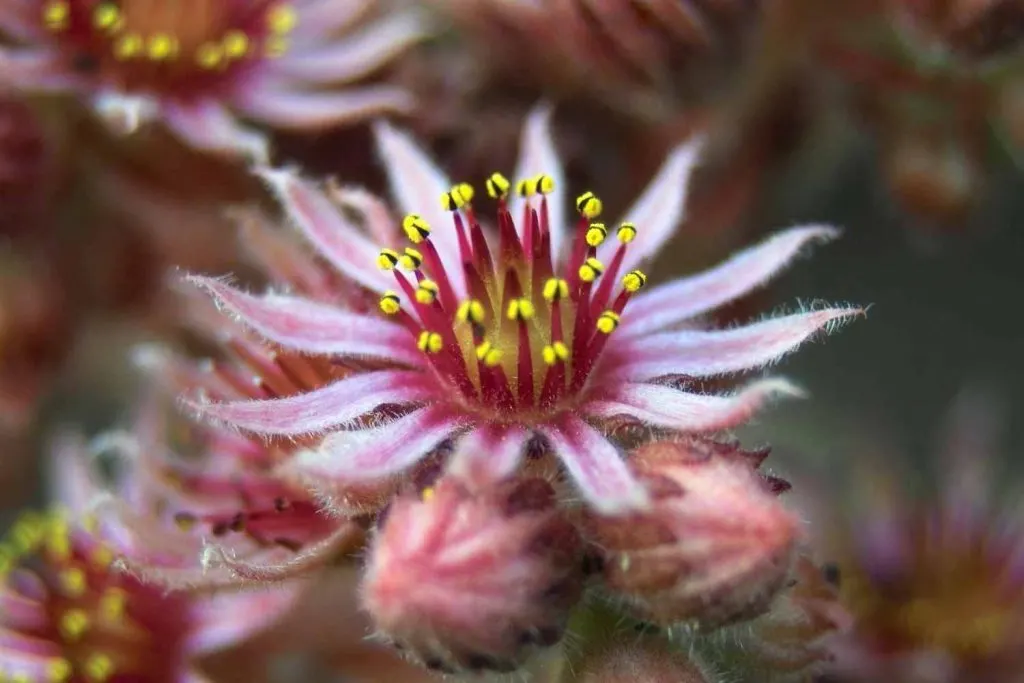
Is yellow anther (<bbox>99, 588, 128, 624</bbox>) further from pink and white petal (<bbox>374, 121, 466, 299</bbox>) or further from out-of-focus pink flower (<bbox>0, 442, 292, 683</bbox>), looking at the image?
pink and white petal (<bbox>374, 121, 466, 299</bbox>)

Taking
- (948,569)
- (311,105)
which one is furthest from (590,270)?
(948,569)

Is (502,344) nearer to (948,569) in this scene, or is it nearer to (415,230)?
(415,230)

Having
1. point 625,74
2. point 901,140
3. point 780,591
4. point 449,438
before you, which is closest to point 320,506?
point 449,438

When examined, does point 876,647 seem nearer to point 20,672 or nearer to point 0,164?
point 20,672

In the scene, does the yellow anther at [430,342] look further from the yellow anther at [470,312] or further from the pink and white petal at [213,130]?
the pink and white petal at [213,130]

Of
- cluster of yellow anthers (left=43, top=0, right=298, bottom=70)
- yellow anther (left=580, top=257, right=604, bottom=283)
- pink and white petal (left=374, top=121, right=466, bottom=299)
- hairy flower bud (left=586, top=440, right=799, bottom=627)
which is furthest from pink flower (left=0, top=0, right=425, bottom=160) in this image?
hairy flower bud (left=586, top=440, right=799, bottom=627)
